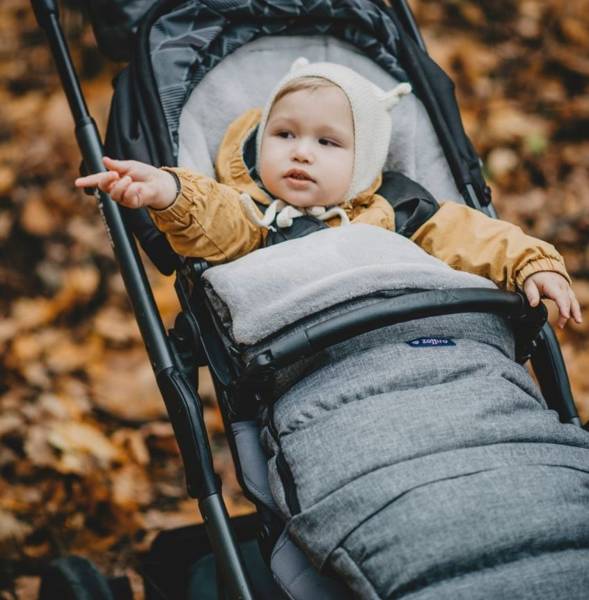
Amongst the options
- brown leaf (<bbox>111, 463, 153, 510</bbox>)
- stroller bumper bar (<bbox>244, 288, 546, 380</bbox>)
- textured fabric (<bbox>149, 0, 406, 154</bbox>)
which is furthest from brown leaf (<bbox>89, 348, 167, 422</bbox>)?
stroller bumper bar (<bbox>244, 288, 546, 380</bbox>)

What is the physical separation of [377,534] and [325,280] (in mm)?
504

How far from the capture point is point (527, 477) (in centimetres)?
120

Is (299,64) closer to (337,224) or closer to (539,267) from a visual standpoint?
(337,224)

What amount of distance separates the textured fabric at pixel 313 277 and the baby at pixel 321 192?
97 mm

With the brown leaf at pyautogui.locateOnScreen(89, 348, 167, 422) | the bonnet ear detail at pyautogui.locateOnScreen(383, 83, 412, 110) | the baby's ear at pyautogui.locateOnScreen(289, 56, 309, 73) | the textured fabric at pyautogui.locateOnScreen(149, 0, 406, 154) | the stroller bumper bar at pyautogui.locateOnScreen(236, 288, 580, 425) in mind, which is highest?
the textured fabric at pyautogui.locateOnScreen(149, 0, 406, 154)

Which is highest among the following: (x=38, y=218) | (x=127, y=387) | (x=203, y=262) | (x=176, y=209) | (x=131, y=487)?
(x=176, y=209)

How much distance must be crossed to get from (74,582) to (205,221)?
2.74 feet

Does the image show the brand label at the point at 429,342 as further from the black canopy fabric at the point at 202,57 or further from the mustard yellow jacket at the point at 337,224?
the black canopy fabric at the point at 202,57

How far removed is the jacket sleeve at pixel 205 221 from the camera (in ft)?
5.10

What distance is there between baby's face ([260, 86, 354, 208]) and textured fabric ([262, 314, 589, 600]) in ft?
1.67

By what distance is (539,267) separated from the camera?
1623 mm

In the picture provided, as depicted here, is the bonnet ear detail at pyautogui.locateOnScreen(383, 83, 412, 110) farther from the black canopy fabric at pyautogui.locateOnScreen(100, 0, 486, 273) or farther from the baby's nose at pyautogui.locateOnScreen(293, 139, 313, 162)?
the baby's nose at pyautogui.locateOnScreen(293, 139, 313, 162)

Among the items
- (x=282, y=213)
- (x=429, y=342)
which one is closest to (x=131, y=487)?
(x=282, y=213)

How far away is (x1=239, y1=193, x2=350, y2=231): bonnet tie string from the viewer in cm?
173
